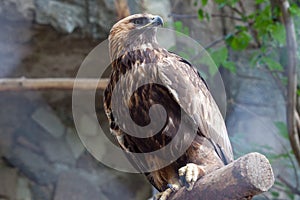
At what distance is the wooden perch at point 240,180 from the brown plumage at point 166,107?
8.1 inches

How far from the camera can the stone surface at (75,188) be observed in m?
3.74

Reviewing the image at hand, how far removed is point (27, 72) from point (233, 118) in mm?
1412

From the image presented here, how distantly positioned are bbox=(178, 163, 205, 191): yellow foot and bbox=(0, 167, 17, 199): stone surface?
238cm

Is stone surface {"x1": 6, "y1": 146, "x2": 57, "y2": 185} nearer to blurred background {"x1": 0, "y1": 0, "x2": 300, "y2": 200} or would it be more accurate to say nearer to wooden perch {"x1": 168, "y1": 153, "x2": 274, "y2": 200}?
blurred background {"x1": 0, "y1": 0, "x2": 300, "y2": 200}

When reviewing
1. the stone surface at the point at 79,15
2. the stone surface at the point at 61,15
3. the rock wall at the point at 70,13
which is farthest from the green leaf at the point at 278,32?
the stone surface at the point at 61,15

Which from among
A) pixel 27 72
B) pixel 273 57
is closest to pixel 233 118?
pixel 273 57

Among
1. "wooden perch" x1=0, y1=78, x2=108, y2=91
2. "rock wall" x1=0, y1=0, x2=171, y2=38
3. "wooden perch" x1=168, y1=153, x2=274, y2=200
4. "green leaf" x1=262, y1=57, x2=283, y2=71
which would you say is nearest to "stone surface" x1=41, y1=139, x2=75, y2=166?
"rock wall" x1=0, y1=0, x2=171, y2=38

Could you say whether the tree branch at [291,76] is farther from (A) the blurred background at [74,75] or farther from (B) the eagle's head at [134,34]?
(B) the eagle's head at [134,34]

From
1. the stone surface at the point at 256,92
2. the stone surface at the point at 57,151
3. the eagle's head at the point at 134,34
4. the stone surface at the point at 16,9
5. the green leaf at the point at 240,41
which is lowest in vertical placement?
the stone surface at the point at 57,151

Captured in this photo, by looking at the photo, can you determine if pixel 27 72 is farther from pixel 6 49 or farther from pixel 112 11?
pixel 112 11

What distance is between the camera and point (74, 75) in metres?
3.51

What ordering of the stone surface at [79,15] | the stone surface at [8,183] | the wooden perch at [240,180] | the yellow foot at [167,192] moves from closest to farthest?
the wooden perch at [240,180], the yellow foot at [167,192], the stone surface at [79,15], the stone surface at [8,183]

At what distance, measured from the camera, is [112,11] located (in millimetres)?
3371

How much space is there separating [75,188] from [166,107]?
226 centimetres
